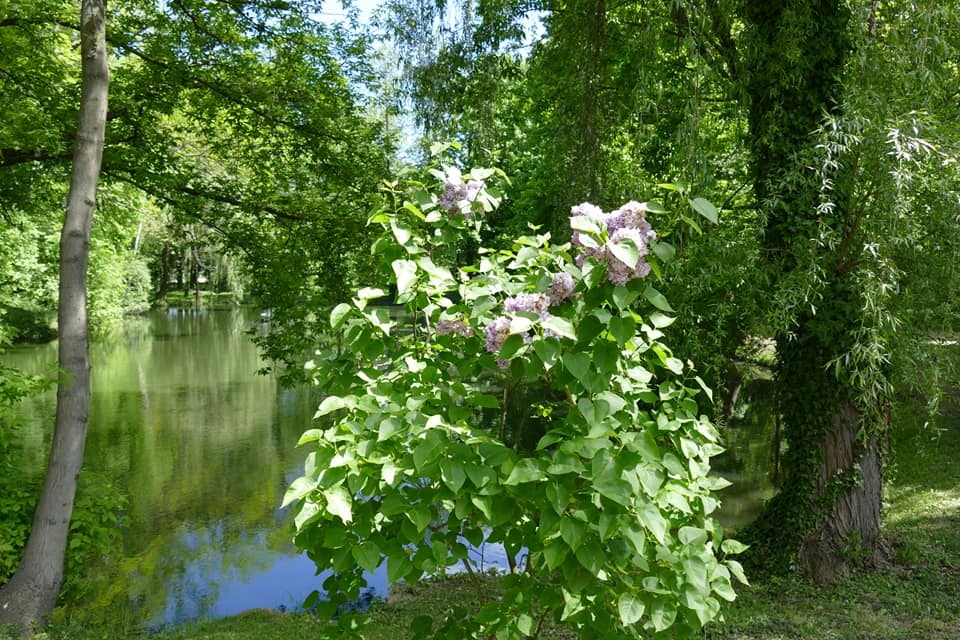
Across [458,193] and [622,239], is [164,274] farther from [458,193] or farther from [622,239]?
[622,239]

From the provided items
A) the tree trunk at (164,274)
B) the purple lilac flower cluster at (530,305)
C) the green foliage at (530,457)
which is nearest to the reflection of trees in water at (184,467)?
the green foliage at (530,457)

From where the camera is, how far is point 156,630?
5.64 metres

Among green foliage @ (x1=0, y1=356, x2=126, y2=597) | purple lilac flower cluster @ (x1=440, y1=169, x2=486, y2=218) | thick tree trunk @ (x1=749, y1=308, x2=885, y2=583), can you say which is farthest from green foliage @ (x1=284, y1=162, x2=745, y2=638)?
green foliage @ (x1=0, y1=356, x2=126, y2=597)

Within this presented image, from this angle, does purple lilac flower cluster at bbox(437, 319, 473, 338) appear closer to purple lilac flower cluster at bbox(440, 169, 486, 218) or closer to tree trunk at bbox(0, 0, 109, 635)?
purple lilac flower cluster at bbox(440, 169, 486, 218)

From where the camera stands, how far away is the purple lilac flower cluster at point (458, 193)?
2.46 m

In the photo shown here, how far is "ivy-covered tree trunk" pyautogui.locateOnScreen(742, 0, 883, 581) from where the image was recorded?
16.3 ft

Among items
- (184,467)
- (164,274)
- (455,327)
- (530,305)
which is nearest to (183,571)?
(184,467)

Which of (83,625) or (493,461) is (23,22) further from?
(493,461)

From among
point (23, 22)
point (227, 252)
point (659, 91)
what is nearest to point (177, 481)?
point (227, 252)

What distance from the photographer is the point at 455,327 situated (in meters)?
2.41

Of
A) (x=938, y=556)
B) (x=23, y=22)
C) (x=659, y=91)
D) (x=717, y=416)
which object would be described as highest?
(x=23, y=22)

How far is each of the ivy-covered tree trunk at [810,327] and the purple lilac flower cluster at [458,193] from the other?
311cm

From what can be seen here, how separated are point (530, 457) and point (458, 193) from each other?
0.96 m

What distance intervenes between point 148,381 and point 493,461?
18213 millimetres
